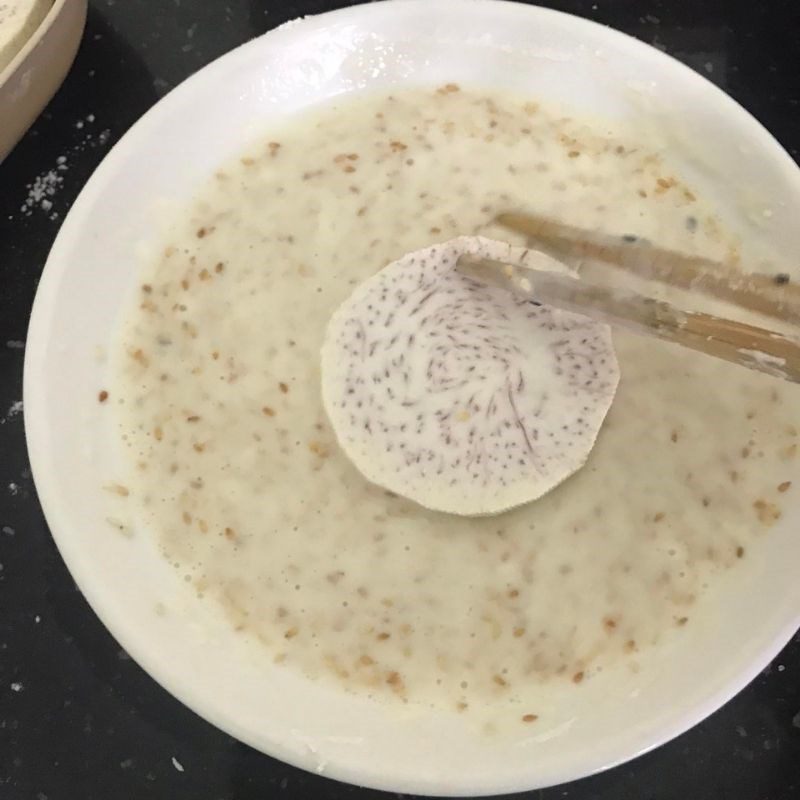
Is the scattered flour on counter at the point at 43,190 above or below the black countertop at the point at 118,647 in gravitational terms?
above

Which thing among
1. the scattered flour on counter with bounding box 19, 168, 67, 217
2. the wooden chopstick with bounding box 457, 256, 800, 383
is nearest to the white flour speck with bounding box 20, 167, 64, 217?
the scattered flour on counter with bounding box 19, 168, 67, 217

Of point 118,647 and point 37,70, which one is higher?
point 37,70

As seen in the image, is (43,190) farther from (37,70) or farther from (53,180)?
(37,70)

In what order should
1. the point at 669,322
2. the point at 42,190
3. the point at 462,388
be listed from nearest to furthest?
1. the point at 669,322
2. the point at 462,388
3. the point at 42,190

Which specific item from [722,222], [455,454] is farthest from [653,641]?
[722,222]

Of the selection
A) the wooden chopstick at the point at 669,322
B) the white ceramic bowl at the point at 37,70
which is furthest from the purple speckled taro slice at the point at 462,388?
the white ceramic bowl at the point at 37,70

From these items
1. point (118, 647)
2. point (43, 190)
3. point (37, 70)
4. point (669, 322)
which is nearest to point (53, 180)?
point (43, 190)

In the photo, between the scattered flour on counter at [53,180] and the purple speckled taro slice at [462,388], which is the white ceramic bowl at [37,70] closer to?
the scattered flour on counter at [53,180]
